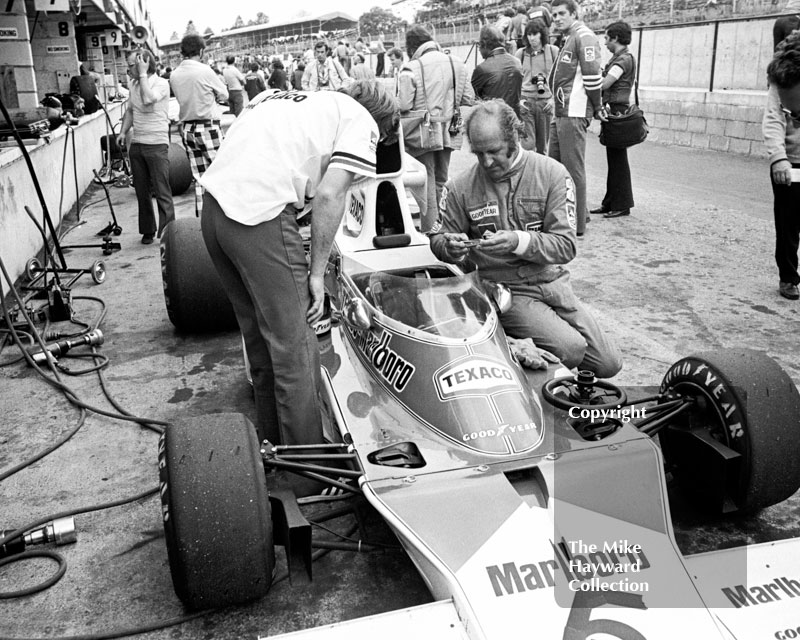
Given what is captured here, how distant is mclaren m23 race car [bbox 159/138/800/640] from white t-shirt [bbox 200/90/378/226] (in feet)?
2.05

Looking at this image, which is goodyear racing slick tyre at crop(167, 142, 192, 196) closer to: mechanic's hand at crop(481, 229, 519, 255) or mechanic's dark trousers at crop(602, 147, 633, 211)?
mechanic's dark trousers at crop(602, 147, 633, 211)

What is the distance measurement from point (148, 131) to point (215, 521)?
20.0 ft

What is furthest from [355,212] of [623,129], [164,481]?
[623,129]

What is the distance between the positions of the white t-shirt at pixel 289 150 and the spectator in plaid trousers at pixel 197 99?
512cm

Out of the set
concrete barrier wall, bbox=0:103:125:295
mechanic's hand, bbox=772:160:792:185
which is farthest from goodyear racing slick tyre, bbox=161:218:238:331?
mechanic's hand, bbox=772:160:792:185

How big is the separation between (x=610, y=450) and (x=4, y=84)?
14442 mm

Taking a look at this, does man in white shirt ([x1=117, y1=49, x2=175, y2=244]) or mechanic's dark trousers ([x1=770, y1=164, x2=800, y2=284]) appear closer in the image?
mechanic's dark trousers ([x1=770, y1=164, x2=800, y2=284])

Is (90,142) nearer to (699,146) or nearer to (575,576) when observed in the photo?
(699,146)

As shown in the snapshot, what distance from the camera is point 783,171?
5.36 m

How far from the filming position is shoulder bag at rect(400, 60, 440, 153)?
293 inches

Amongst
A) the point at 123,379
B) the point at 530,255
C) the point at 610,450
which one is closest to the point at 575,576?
the point at 610,450

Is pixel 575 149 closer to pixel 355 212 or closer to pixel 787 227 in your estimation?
pixel 787 227

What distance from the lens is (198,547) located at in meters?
2.48

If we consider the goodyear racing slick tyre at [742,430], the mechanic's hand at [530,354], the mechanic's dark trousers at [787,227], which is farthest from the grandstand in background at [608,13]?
the goodyear racing slick tyre at [742,430]
